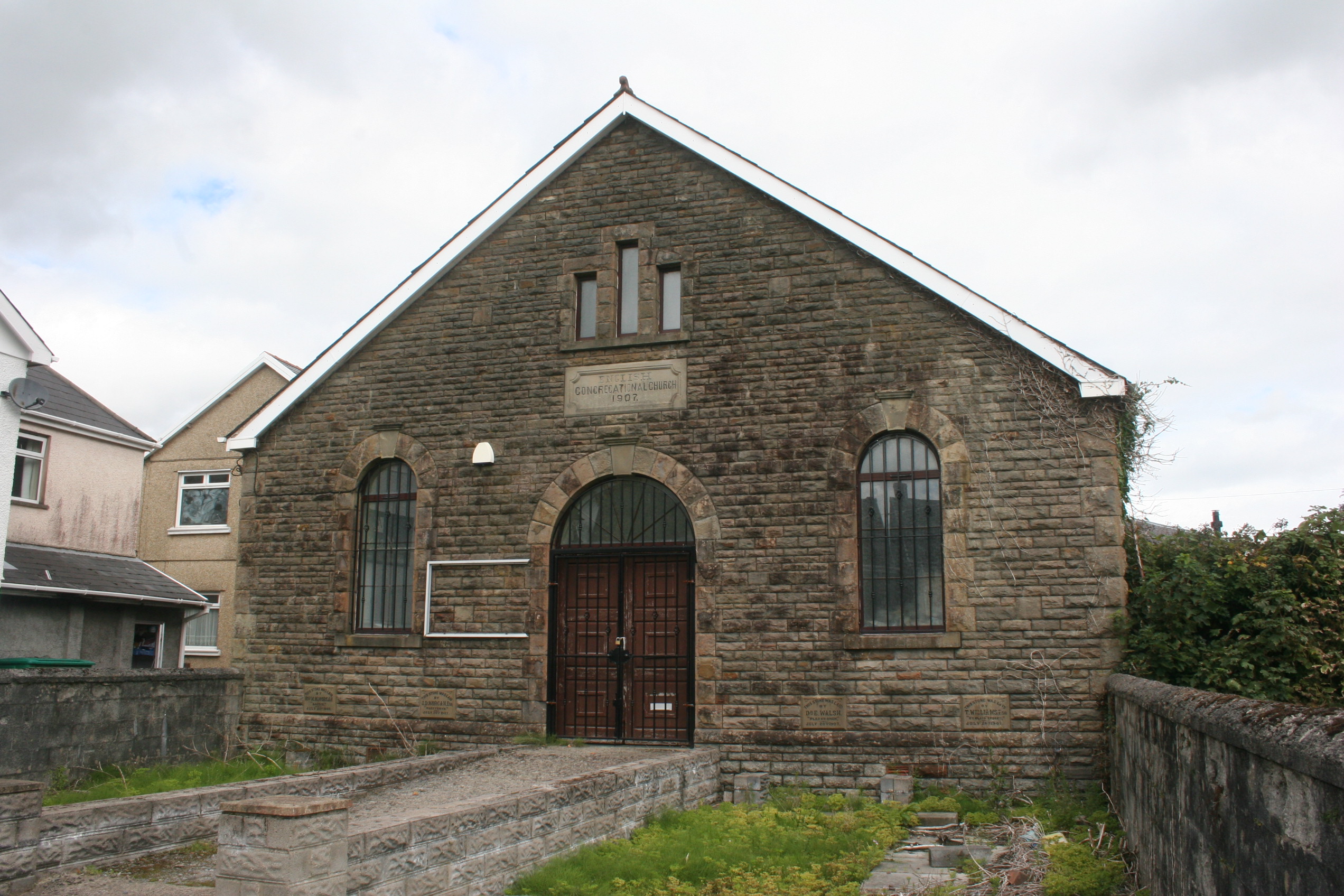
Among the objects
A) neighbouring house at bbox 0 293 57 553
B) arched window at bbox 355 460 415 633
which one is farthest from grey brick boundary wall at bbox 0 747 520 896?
neighbouring house at bbox 0 293 57 553

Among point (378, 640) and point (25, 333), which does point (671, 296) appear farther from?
point (25, 333)

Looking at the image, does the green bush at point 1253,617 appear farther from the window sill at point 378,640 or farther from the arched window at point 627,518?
the window sill at point 378,640

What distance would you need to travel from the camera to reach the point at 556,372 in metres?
12.7

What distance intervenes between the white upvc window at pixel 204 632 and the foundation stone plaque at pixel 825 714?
18990mm

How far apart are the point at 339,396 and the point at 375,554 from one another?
2108 mm

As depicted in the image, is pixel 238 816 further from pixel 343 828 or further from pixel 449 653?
pixel 449 653

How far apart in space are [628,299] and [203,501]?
18391mm

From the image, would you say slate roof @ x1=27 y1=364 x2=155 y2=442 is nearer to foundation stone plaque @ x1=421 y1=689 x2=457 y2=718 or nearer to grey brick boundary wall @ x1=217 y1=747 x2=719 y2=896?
foundation stone plaque @ x1=421 y1=689 x2=457 y2=718

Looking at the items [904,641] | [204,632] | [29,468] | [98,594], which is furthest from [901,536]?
[204,632]

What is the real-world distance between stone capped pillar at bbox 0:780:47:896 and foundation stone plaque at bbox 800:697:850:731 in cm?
705

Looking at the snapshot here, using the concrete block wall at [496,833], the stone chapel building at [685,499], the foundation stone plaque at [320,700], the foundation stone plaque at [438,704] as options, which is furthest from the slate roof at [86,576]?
the concrete block wall at [496,833]

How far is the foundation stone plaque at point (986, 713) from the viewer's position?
10.4 metres

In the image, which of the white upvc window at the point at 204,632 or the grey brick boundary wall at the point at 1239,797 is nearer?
the grey brick boundary wall at the point at 1239,797

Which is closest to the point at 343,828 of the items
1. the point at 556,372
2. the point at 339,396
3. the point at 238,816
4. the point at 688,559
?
the point at 238,816
